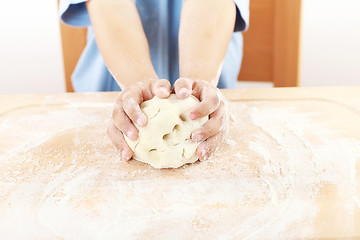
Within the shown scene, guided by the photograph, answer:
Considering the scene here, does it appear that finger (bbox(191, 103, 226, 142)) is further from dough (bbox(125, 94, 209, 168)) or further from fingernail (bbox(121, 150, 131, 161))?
fingernail (bbox(121, 150, 131, 161))

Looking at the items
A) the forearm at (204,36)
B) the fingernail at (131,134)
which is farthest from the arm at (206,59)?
the fingernail at (131,134)

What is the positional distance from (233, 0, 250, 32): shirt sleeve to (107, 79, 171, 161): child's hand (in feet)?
1.20

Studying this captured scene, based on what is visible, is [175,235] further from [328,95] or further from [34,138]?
[328,95]

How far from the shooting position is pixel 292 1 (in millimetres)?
1434

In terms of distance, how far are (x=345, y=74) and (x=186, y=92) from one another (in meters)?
1.36

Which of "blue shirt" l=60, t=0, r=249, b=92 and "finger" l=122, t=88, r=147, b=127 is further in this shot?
"blue shirt" l=60, t=0, r=249, b=92

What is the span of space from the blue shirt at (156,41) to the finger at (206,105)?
13.7 inches

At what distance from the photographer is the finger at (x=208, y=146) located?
688 mm

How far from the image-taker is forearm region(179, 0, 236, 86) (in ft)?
2.78

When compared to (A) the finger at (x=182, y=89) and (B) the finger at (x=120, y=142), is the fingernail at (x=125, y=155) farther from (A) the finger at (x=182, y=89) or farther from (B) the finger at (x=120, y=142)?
(A) the finger at (x=182, y=89)

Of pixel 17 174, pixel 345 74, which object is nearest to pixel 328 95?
pixel 17 174

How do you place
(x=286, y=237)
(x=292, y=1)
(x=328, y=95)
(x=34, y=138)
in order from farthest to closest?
(x=292, y=1)
(x=328, y=95)
(x=34, y=138)
(x=286, y=237)

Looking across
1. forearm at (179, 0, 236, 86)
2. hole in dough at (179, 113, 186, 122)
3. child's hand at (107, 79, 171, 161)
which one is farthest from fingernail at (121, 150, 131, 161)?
forearm at (179, 0, 236, 86)

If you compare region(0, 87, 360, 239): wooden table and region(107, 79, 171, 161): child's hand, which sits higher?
region(107, 79, 171, 161): child's hand
